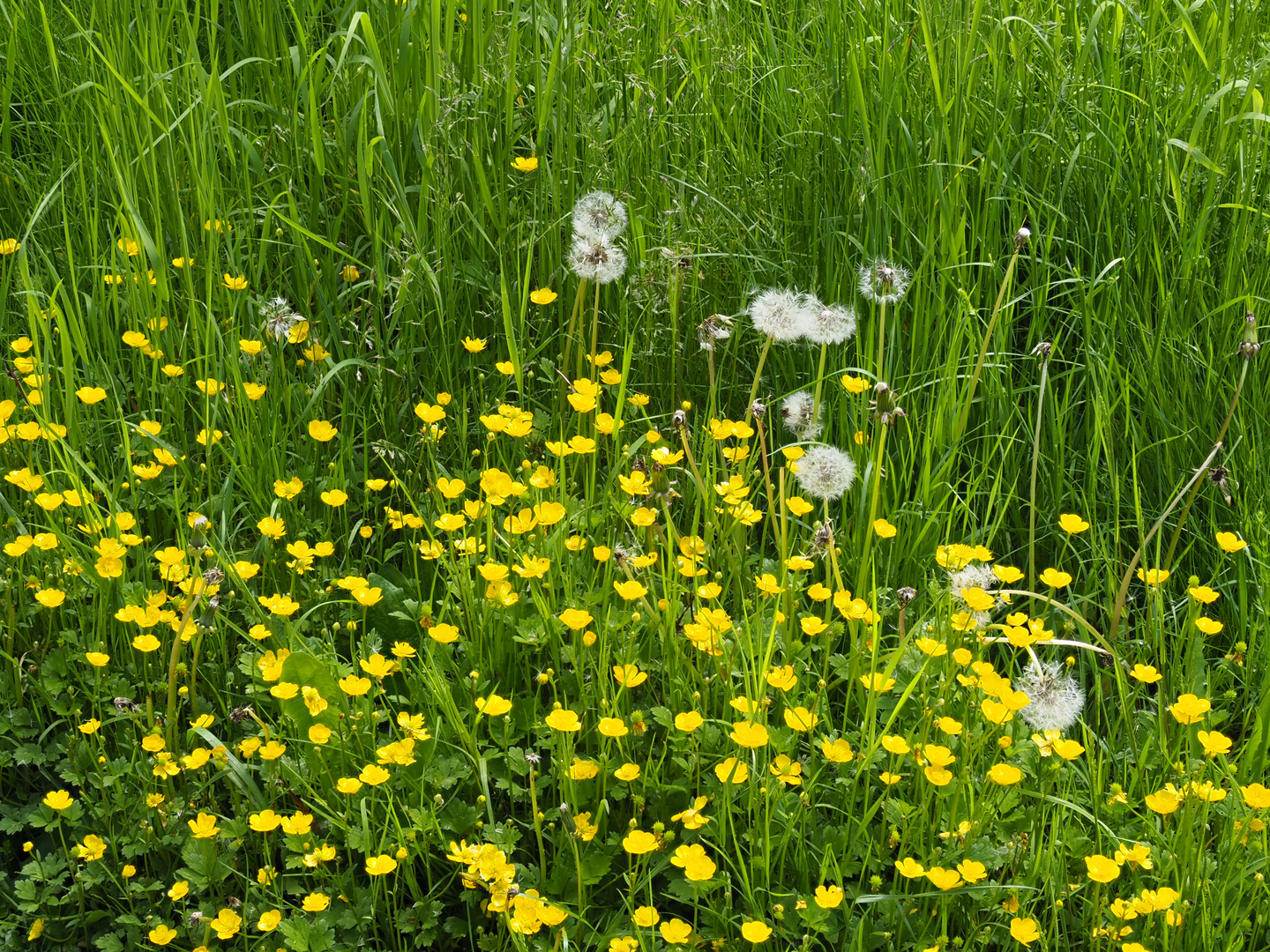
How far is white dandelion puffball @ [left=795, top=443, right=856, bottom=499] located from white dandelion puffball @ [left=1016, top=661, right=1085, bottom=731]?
0.49m

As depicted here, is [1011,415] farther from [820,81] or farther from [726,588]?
[820,81]

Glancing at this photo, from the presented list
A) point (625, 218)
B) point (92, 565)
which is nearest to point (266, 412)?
point (92, 565)

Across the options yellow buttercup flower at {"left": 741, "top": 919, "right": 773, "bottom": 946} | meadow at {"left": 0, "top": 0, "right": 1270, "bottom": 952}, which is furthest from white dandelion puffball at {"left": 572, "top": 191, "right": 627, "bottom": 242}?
yellow buttercup flower at {"left": 741, "top": 919, "right": 773, "bottom": 946}

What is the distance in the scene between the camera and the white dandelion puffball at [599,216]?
254cm

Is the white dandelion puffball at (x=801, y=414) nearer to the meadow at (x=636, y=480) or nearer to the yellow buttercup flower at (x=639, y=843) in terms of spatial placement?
Result: the meadow at (x=636, y=480)

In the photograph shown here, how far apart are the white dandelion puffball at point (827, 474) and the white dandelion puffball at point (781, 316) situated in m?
0.24

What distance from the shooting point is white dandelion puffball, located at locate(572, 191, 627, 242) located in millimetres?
2537

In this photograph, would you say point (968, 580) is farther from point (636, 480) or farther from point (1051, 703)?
point (636, 480)

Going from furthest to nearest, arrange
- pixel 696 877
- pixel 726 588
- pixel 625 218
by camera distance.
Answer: pixel 625 218 → pixel 726 588 → pixel 696 877

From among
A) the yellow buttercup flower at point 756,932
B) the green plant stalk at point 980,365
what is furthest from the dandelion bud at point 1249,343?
the yellow buttercup flower at point 756,932

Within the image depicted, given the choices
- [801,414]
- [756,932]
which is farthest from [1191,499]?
[756,932]

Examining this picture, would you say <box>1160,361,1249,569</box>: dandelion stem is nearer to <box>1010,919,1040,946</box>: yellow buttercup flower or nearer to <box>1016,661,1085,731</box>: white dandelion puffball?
<box>1016,661,1085,731</box>: white dandelion puffball

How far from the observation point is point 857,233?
2.68 meters

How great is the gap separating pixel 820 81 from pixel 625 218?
0.64m
